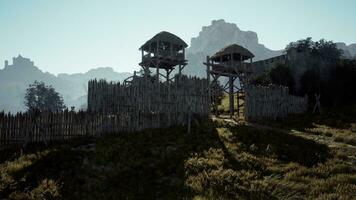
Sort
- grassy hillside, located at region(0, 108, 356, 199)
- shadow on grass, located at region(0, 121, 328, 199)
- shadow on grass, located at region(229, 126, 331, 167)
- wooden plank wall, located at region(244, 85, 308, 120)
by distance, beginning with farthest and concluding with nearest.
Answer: wooden plank wall, located at region(244, 85, 308, 120) < shadow on grass, located at region(229, 126, 331, 167) < shadow on grass, located at region(0, 121, 328, 199) < grassy hillside, located at region(0, 108, 356, 199)

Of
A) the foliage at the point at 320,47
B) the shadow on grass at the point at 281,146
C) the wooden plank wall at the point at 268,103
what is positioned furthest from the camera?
the foliage at the point at 320,47

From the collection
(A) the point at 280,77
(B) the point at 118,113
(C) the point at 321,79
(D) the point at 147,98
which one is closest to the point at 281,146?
(D) the point at 147,98

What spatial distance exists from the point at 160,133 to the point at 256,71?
A: 26.6 meters

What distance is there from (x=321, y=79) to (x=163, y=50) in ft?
59.8

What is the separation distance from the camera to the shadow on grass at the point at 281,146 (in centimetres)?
1515

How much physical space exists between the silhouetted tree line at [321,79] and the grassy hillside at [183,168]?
19.8m

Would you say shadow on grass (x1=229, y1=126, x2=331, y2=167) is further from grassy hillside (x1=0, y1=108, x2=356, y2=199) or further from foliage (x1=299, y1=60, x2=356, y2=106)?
foliage (x1=299, y1=60, x2=356, y2=106)

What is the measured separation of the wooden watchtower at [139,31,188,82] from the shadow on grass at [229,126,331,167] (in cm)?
1500

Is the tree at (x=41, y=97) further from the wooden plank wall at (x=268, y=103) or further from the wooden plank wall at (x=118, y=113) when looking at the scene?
the wooden plank wall at (x=118, y=113)

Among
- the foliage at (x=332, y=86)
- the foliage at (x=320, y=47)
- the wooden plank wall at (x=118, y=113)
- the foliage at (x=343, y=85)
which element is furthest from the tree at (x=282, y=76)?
the wooden plank wall at (x=118, y=113)

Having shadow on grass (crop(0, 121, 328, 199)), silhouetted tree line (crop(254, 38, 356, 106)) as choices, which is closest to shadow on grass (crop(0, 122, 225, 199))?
shadow on grass (crop(0, 121, 328, 199))

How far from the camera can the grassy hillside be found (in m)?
11.0

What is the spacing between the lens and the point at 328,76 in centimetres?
4106

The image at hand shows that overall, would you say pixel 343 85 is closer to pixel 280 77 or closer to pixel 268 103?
pixel 280 77
